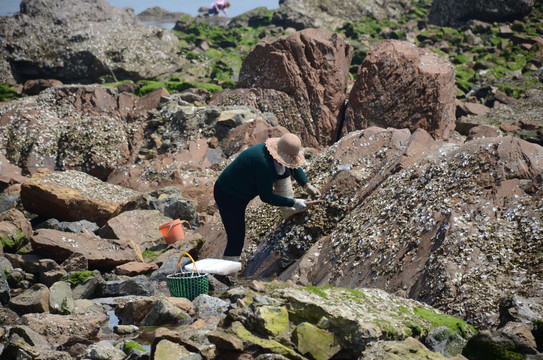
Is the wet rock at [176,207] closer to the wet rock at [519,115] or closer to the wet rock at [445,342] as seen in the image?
the wet rock at [445,342]

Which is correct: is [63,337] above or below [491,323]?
below

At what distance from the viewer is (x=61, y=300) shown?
21.6 feet

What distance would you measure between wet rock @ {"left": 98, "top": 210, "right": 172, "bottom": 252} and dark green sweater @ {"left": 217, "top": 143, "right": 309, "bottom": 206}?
9.31 feet

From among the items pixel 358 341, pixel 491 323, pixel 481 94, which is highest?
pixel 358 341

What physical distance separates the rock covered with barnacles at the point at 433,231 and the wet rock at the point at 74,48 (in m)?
20.2

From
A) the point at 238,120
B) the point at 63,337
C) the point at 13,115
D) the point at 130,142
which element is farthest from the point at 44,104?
the point at 63,337

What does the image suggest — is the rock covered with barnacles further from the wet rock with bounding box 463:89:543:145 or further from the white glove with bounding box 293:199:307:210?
the wet rock with bounding box 463:89:543:145

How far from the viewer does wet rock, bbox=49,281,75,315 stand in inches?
255

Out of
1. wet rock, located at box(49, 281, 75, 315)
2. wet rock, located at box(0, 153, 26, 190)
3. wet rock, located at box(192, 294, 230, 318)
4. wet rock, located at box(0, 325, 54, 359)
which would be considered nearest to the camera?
wet rock, located at box(0, 325, 54, 359)

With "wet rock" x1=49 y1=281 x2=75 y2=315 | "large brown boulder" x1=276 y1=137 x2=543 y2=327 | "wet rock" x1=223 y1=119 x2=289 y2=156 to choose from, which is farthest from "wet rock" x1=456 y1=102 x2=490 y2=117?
"wet rock" x1=49 y1=281 x2=75 y2=315

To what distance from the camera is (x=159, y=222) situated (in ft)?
34.8

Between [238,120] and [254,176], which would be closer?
[254,176]

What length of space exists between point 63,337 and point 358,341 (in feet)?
9.69

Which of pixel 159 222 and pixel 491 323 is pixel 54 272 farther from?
pixel 491 323
